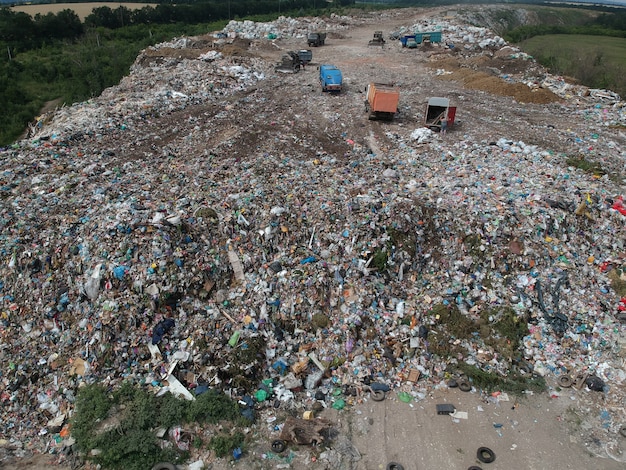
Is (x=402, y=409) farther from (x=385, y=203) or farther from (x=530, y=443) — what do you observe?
(x=385, y=203)

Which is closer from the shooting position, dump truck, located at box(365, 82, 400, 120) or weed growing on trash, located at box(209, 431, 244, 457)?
weed growing on trash, located at box(209, 431, 244, 457)

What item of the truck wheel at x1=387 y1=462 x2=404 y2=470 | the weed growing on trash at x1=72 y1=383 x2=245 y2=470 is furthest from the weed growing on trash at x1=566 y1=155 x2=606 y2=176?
the weed growing on trash at x1=72 y1=383 x2=245 y2=470

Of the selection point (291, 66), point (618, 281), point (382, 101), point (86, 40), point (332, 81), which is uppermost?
point (86, 40)

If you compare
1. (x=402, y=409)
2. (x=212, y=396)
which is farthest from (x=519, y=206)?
(x=212, y=396)

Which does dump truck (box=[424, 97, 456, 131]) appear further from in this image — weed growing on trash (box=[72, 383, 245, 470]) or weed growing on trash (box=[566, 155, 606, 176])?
weed growing on trash (box=[72, 383, 245, 470])

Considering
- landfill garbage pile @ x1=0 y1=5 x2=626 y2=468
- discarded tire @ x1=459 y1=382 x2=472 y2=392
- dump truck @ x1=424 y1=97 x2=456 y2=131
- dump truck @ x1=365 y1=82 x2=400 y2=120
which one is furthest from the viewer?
dump truck @ x1=365 y1=82 x2=400 y2=120

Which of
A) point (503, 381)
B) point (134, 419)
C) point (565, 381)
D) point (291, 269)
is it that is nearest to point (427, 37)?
point (291, 269)

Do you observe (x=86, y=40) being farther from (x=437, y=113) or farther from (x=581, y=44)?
(x=581, y=44)
